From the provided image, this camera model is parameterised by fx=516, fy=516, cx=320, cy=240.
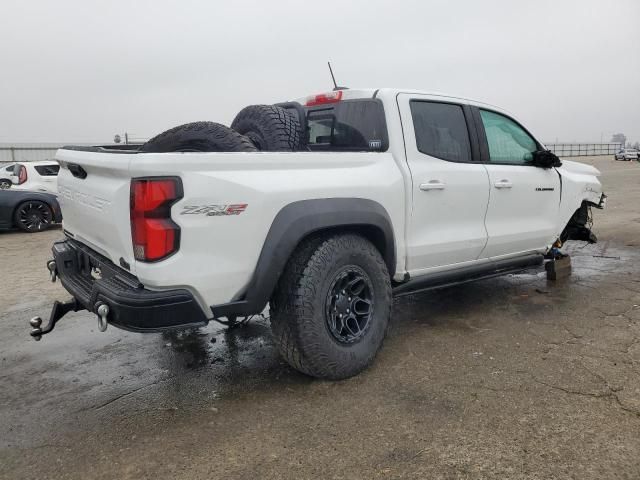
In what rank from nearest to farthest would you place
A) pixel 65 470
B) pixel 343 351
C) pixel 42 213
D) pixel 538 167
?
1. pixel 65 470
2. pixel 343 351
3. pixel 538 167
4. pixel 42 213

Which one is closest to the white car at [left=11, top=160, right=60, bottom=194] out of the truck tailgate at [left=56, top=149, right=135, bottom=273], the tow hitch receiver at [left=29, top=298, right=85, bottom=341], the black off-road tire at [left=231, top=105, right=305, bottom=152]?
the truck tailgate at [left=56, top=149, right=135, bottom=273]

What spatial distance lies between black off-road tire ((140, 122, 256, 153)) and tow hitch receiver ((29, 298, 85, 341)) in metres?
1.14

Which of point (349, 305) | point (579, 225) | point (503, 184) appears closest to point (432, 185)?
point (503, 184)

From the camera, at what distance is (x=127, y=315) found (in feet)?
8.66

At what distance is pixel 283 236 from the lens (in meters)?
2.96

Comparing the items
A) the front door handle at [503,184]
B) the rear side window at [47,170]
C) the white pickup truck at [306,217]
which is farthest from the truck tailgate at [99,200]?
the rear side window at [47,170]

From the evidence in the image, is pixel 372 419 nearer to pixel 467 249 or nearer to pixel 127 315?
pixel 127 315

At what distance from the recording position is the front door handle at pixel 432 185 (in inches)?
147

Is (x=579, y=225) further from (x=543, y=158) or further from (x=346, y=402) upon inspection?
(x=346, y=402)

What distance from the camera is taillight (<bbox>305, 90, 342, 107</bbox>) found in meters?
4.02

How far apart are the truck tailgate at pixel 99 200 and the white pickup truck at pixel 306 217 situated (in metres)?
0.01

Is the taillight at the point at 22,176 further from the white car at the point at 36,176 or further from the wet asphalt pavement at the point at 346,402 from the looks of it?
the wet asphalt pavement at the point at 346,402

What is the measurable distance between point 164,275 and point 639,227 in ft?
29.3

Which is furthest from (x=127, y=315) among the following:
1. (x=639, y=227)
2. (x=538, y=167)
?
(x=639, y=227)
